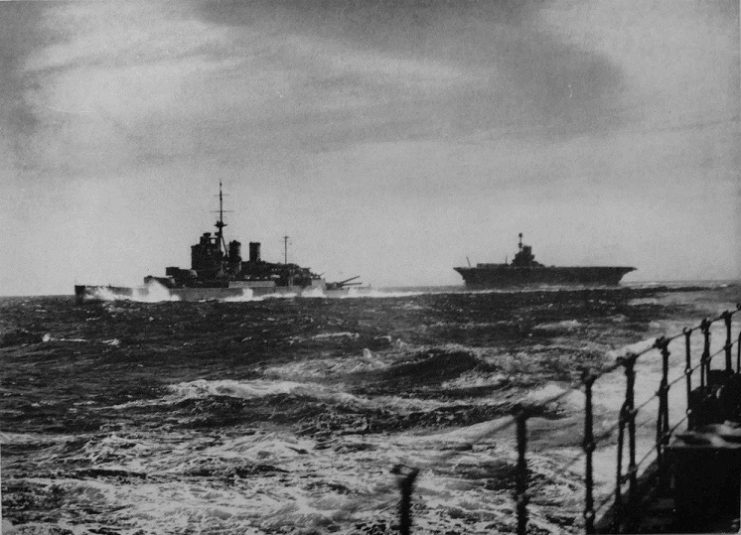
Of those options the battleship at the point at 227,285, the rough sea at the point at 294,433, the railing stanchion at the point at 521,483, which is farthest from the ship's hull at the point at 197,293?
the railing stanchion at the point at 521,483

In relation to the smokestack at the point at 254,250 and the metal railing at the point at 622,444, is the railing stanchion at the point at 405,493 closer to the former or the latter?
the metal railing at the point at 622,444

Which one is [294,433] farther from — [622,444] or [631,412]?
[631,412]

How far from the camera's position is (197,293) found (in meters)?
29.0

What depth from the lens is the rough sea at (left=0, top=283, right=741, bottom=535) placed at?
3.94m

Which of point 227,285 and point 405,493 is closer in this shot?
point 405,493

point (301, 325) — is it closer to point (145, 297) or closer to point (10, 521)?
point (10, 521)

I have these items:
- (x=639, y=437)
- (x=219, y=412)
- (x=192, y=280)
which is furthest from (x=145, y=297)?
(x=639, y=437)

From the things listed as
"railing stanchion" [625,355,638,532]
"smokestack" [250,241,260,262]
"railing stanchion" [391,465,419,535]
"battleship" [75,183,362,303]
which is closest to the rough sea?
"railing stanchion" [391,465,419,535]

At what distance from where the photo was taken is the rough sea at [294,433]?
3936 mm

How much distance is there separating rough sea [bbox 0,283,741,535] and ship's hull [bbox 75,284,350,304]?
1964 centimetres

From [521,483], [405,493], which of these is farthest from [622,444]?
[405,493]

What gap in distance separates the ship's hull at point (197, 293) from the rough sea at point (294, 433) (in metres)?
19.6

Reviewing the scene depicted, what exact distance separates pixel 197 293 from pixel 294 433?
25.1 m

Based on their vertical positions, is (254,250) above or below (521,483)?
above
